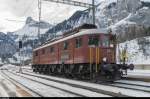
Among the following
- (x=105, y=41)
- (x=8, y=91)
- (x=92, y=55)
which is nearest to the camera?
(x=8, y=91)

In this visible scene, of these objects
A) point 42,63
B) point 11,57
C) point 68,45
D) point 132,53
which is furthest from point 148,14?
point 68,45

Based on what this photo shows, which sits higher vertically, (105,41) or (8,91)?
(105,41)

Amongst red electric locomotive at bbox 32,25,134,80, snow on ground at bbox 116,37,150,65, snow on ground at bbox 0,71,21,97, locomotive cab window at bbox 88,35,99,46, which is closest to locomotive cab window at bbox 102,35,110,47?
red electric locomotive at bbox 32,25,134,80

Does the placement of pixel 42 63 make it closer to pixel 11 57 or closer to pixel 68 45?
pixel 68 45

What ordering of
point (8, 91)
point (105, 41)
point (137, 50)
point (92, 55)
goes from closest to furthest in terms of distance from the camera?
point (8, 91), point (92, 55), point (105, 41), point (137, 50)

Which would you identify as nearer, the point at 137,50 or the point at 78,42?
the point at 78,42

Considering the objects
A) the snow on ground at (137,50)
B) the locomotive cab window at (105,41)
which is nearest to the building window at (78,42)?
the locomotive cab window at (105,41)

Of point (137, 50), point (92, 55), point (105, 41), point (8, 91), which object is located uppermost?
point (137, 50)

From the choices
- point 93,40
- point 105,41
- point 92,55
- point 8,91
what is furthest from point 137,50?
point 8,91

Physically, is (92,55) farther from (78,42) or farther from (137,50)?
(137,50)

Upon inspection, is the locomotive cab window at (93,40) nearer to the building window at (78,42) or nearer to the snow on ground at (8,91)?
the building window at (78,42)

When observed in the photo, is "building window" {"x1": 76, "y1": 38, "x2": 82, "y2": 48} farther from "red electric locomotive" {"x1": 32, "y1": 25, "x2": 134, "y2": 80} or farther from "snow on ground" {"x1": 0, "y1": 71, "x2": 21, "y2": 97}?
"snow on ground" {"x1": 0, "y1": 71, "x2": 21, "y2": 97}

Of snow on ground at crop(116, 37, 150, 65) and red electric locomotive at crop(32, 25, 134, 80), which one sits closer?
red electric locomotive at crop(32, 25, 134, 80)

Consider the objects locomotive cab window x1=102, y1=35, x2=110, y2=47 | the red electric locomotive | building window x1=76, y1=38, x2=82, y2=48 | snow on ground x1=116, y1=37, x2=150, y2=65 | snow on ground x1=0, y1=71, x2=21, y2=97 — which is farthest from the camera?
snow on ground x1=116, y1=37, x2=150, y2=65
